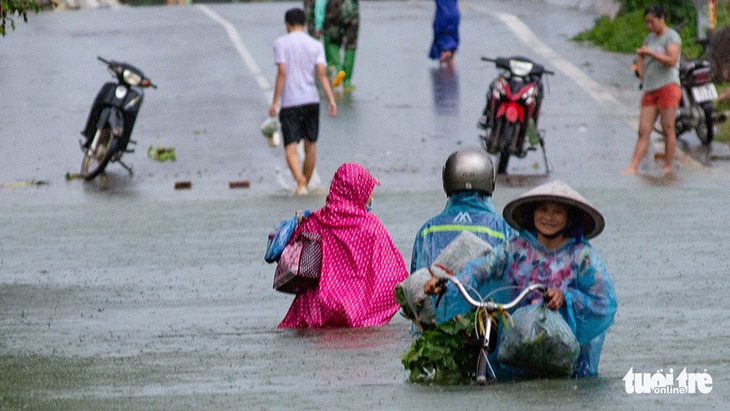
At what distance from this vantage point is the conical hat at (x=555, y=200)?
24.4ft

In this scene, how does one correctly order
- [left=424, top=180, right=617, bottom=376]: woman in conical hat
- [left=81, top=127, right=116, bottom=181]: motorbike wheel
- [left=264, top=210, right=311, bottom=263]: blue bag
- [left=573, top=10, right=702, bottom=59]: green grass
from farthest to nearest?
[left=573, top=10, right=702, bottom=59]: green grass, [left=81, top=127, right=116, bottom=181]: motorbike wheel, [left=264, top=210, right=311, bottom=263]: blue bag, [left=424, top=180, right=617, bottom=376]: woman in conical hat

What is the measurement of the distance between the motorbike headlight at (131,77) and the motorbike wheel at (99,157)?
0.64 metres

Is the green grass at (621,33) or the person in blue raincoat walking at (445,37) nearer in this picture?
the person in blue raincoat walking at (445,37)

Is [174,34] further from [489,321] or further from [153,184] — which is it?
[489,321]

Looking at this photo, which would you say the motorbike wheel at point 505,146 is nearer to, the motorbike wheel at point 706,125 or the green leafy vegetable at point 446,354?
the motorbike wheel at point 706,125

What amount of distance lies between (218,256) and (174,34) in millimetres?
19709

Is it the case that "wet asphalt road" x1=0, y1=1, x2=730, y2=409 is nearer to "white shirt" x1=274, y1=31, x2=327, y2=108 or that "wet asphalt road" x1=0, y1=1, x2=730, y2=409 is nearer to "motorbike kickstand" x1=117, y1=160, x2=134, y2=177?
"motorbike kickstand" x1=117, y1=160, x2=134, y2=177

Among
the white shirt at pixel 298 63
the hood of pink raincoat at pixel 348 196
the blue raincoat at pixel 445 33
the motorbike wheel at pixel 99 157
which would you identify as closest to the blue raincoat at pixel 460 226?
the hood of pink raincoat at pixel 348 196

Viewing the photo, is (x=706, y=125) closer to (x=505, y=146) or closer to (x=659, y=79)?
(x=659, y=79)

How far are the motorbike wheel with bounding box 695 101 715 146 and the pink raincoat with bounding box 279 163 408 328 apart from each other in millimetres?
Answer: 10614

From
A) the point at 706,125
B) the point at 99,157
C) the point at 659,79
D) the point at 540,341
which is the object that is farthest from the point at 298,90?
the point at 540,341

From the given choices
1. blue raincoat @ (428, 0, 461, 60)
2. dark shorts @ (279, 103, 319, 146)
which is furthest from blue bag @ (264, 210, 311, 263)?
blue raincoat @ (428, 0, 461, 60)

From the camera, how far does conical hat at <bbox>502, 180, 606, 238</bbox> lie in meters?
7.44

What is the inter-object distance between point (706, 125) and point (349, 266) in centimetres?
1102
